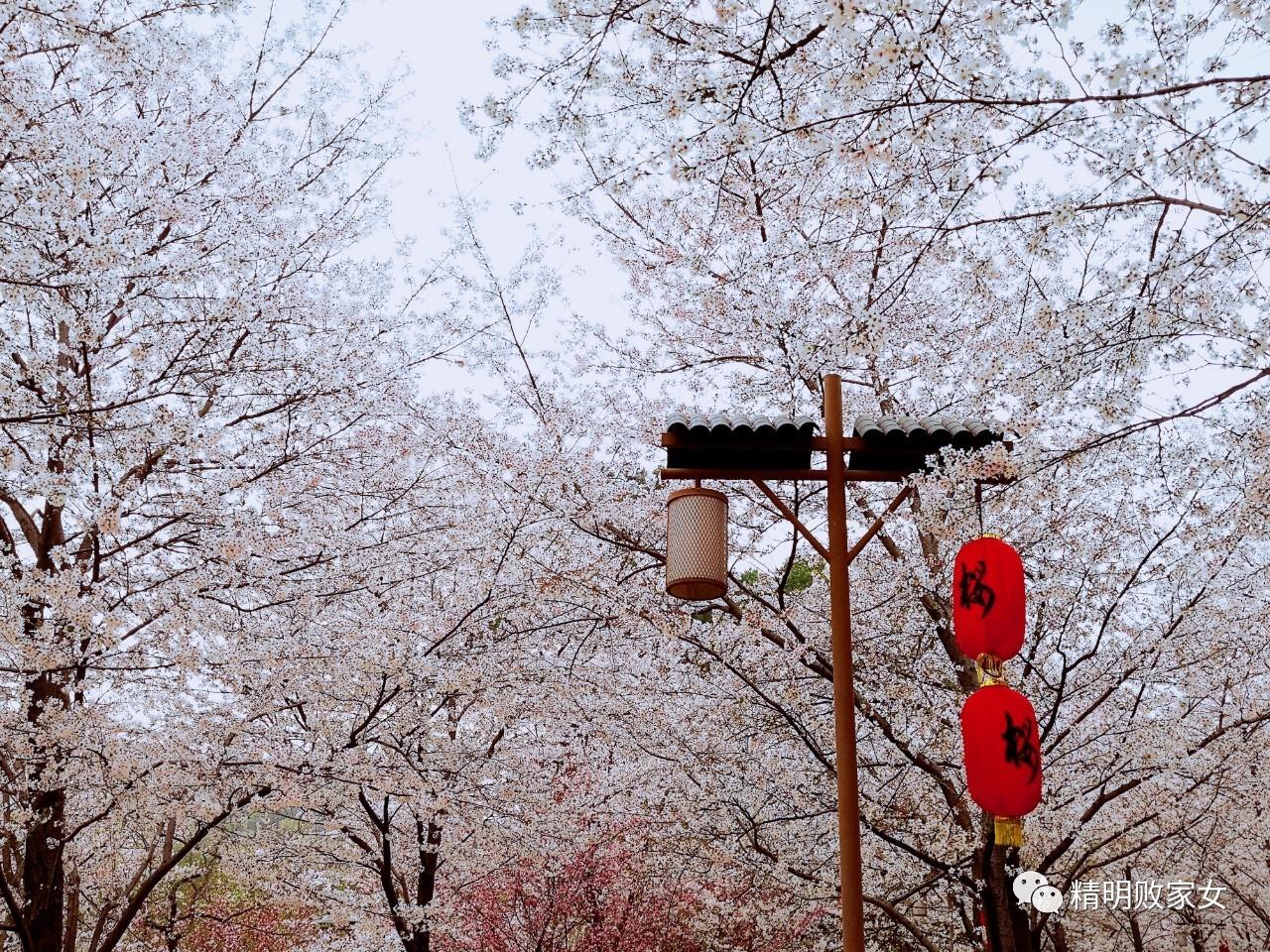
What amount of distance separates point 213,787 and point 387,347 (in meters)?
2.81

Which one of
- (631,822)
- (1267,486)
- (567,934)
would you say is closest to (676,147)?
(1267,486)

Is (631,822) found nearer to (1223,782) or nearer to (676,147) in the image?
(1223,782)

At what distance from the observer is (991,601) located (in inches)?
157

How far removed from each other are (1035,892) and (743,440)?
9.94 ft

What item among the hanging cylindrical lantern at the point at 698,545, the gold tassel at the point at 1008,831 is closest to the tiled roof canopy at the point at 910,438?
the hanging cylindrical lantern at the point at 698,545

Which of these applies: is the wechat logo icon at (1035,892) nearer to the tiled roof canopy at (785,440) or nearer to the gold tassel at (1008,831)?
the gold tassel at (1008,831)

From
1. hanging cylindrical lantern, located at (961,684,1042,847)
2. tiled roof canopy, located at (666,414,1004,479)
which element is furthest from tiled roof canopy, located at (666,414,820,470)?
hanging cylindrical lantern, located at (961,684,1042,847)

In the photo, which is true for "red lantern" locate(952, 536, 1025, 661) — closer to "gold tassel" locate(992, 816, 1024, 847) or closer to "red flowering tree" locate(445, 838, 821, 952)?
"gold tassel" locate(992, 816, 1024, 847)

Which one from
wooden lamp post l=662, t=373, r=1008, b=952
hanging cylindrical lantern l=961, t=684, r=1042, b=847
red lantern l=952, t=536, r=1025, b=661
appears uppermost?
wooden lamp post l=662, t=373, r=1008, b=952

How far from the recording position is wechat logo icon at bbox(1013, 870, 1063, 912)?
4941 millimetres

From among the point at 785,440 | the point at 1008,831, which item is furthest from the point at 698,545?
the point at 1008,831

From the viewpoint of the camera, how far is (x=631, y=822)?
23.0 ft

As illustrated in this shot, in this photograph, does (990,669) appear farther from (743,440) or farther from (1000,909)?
(1000,909)

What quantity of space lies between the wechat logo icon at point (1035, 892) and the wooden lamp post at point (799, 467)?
4.72 feet
